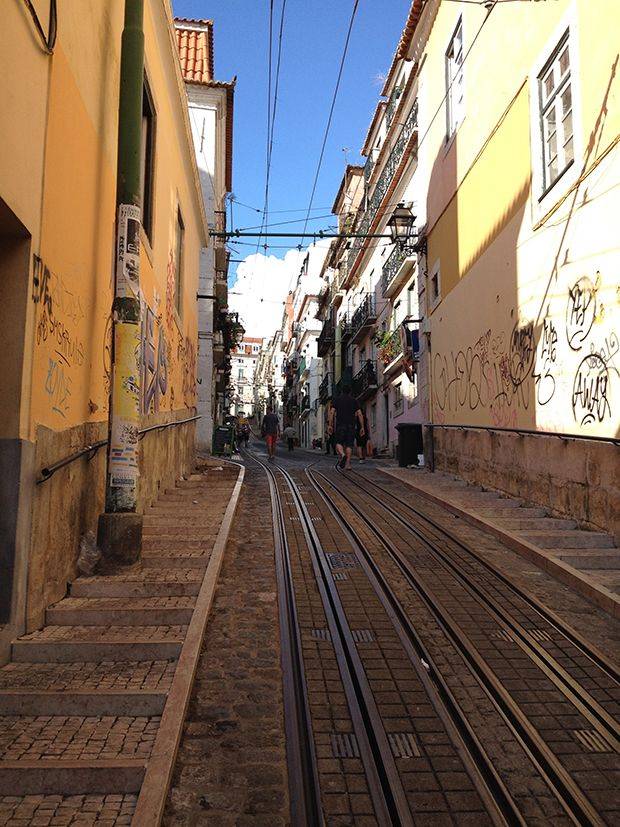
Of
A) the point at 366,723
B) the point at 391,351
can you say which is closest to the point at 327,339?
the point at 391,351

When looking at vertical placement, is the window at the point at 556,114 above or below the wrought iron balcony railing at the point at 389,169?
below

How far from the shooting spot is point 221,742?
288cm

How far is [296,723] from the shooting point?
3041 mm

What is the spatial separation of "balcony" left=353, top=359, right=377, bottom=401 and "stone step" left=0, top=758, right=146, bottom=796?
1001 inches

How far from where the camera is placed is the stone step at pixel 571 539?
5988mm

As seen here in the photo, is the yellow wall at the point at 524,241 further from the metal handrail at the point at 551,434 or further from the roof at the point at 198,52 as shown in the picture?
the roof at the point at 198,52

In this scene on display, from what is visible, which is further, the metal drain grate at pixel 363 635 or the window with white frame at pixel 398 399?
the window with white frame at pixel 398 399

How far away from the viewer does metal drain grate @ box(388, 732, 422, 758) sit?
280cm

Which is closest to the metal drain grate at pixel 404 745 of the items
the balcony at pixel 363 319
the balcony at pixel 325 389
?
the balcony at pixel 363 319

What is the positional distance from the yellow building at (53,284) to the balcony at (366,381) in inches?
866

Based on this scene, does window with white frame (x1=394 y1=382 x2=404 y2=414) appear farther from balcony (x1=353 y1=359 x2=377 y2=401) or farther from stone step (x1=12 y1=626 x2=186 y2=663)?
stone step (x1=12 y1=626 x2=186 y2=663)

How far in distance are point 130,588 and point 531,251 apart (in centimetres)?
650

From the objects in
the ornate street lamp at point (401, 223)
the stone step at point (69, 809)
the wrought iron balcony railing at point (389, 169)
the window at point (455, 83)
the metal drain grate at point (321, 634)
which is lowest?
the stone step at point (69, 809)

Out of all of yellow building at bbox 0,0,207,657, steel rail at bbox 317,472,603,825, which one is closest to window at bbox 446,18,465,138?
yellow building at bbox 0,0,207,657
